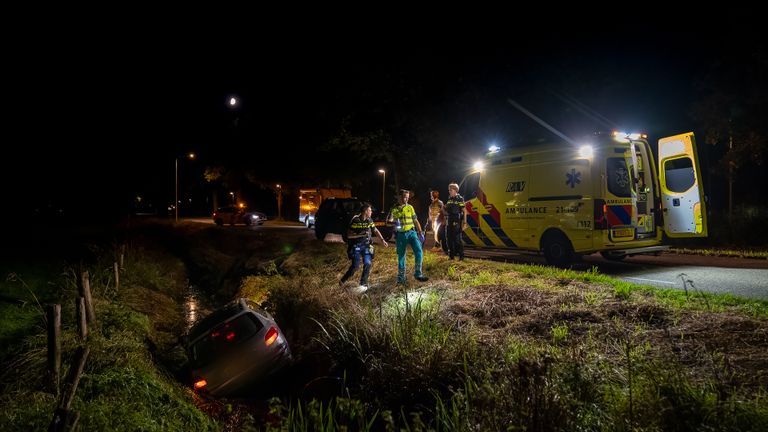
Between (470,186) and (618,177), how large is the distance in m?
3.62

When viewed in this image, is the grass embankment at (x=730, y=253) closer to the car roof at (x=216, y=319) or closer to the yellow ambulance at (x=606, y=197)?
the yellow ambulance at (x=606, y=197)

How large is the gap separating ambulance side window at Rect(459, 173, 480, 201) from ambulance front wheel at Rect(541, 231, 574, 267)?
7.56 feet

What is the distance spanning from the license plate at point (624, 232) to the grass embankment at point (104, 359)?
7210mm

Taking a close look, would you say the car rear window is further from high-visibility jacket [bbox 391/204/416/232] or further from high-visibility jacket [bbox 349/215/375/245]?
high-visibility jacket [bbox 391/204/416/232]

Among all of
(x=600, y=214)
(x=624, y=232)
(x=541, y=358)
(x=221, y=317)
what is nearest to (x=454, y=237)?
(x=600, y=214)

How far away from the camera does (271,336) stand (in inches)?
268

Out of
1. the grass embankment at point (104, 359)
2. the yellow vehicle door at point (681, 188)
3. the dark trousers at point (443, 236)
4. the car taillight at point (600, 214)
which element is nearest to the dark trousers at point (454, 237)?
the dark trousers at point (443, 236)

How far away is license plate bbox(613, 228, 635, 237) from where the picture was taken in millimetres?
8633

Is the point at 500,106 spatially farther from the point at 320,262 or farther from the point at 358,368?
the point at 358,368

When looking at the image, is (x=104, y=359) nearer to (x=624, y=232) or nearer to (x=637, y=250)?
(x=624, y=232)

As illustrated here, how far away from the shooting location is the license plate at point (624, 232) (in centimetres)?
863

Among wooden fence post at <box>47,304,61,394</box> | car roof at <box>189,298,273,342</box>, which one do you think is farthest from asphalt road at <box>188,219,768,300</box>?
wooden fence post at <box>47,304,61,394</box>

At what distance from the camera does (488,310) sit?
6.11 m

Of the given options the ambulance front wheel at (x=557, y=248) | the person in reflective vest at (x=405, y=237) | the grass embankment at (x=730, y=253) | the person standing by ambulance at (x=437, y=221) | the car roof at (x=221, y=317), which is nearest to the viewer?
the car roof at (x=221, y=317)
